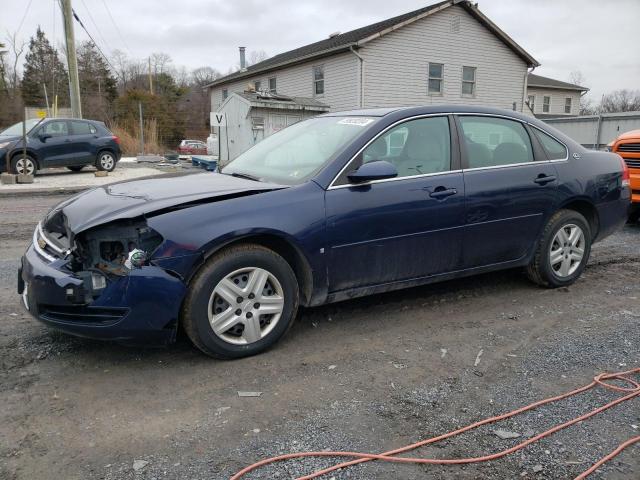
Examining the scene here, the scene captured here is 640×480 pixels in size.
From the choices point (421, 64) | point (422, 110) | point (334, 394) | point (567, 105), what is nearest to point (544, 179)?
point (422, 110)

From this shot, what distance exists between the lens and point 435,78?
23.2 m

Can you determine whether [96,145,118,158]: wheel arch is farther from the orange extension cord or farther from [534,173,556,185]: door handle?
the orange extension cord

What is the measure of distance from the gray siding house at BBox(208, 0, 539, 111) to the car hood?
17.5 metres

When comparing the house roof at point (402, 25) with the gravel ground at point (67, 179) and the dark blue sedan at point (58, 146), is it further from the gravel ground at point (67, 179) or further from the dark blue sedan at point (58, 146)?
the dark blue sedan at point (58, 146)

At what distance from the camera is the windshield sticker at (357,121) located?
3.95m

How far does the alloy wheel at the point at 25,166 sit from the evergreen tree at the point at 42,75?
31.3 metres

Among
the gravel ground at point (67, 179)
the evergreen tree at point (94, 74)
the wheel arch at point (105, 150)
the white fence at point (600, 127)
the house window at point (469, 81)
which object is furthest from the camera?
the evergreen tree at point (94, 74)

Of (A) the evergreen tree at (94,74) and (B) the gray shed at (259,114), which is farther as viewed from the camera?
(A) the evergreen tree at (94,74)

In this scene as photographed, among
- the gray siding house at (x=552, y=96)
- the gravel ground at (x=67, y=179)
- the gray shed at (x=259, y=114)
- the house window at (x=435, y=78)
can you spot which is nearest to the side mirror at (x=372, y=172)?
the gravel ground at (x=67, y=179)

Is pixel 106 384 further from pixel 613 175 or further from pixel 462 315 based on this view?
pixel 613 175

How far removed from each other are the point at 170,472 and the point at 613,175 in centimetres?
478

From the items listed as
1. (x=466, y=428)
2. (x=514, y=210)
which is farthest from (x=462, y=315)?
(x=466, y=428)

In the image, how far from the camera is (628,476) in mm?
2324

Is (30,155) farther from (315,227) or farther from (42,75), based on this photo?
(42,75)
